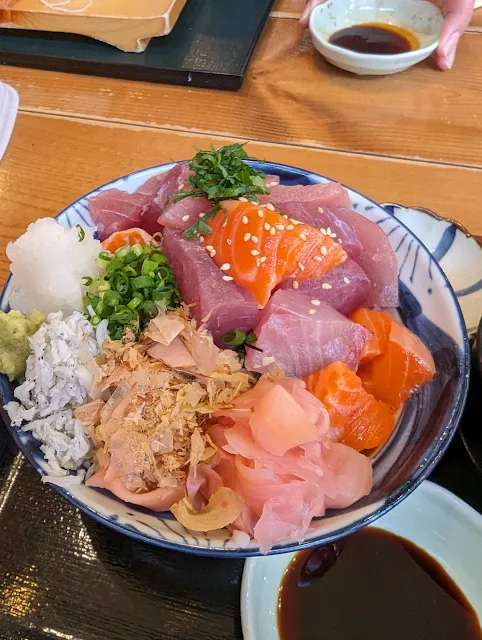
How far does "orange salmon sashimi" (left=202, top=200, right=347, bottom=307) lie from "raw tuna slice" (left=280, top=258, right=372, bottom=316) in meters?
0.02

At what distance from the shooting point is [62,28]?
286 centimetres

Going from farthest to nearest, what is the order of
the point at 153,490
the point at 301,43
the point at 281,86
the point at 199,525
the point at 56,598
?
1. the point at 301,43
2. the point at 281,86
3. the point at 56,598
4. the point at 153,490
5. the point at 199,525

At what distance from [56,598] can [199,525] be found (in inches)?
21.4

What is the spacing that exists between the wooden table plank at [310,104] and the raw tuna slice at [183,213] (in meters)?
1.07

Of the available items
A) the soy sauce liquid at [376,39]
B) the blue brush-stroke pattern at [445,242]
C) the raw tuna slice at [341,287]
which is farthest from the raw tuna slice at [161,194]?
the soy sauce liquid at [376,39]

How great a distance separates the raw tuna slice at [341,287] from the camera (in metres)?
1.58

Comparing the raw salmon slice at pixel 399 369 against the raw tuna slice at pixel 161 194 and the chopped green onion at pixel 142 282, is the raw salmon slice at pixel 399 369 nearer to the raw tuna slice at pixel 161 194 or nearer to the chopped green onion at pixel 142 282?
the chopped green onion at pixel 142 282

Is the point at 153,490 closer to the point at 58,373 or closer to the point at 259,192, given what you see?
the point at 58,373

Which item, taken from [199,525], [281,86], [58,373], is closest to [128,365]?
[58,373]

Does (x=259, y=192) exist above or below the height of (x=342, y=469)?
above

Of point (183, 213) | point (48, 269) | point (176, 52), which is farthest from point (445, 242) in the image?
point (176, 52)

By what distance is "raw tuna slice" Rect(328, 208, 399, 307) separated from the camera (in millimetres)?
1646

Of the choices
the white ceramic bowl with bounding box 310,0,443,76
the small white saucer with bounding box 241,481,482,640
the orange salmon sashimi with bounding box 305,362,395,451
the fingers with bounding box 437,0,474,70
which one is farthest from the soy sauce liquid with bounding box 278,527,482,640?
the fingers with bounding box 437,0,474,70

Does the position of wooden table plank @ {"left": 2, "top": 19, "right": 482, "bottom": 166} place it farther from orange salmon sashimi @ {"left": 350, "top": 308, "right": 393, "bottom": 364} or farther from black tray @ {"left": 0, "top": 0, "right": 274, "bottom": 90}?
orange salmon sashimi @ {"left": 350, "top": 308, "right": 393, "bottom": 364}
